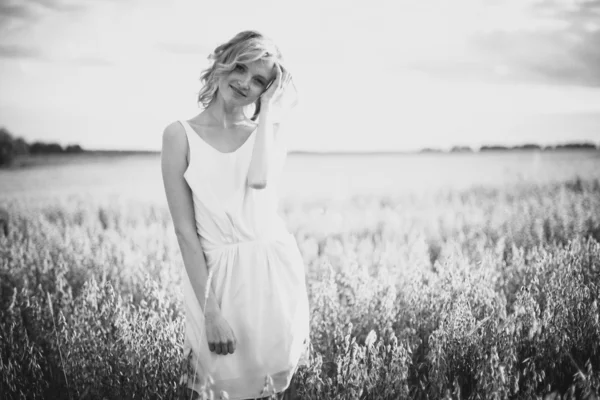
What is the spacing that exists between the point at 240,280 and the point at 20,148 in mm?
12105

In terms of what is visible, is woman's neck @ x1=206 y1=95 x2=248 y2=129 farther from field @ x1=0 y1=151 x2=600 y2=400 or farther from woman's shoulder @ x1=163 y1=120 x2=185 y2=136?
field @ x1=0 y1=151 x2=600 y2=400

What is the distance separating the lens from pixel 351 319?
10.7ft

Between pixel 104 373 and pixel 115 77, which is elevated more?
pixel 115 77

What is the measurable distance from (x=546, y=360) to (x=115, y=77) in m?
9.97

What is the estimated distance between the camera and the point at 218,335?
76.3 inches

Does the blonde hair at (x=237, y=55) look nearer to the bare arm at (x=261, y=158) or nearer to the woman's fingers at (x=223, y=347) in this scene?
the bare arm at (x=261, y=158)

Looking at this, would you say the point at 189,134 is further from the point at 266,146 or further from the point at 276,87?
the point at 276,87

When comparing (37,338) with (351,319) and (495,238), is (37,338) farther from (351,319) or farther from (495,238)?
(495,238)

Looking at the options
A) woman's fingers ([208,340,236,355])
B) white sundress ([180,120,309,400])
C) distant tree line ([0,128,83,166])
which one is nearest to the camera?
woman's fingers ([208,340,236,355])

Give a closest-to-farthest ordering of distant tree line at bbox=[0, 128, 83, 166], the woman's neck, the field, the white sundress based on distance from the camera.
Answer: the white sundress → the woman's neck → the field → distant tree line at bbox=[0, 128, 83, 166]

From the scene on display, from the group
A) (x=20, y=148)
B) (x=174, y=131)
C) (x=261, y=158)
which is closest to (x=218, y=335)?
(x=261, y=158)

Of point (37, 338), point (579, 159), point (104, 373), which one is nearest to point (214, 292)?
point (104, 373)

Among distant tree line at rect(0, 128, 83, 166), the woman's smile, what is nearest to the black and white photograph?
the woman's smile

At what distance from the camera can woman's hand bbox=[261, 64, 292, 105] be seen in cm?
213
